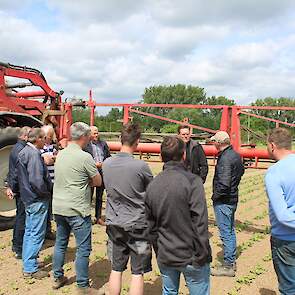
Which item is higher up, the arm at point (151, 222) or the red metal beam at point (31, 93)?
the red metal beam at point (31, 93)

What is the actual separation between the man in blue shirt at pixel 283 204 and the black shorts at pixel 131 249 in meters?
1.00

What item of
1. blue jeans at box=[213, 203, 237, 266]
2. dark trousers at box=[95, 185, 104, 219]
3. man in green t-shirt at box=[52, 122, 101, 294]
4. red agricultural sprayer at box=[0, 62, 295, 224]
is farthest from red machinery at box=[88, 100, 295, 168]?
man in green t-shirt at box=[52, 122, 101, 294]

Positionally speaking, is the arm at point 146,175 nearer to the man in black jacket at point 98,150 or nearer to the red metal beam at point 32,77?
the man in black jacket at point 98,150

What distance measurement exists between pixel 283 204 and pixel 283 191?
0.09m

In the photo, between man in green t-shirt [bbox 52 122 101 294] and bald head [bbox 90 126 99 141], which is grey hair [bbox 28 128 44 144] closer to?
man in green t-shirt [bbox 52 122 101 294]

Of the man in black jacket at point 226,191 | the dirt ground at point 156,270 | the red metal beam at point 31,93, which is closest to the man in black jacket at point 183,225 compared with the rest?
the dirt ground at point 156,270

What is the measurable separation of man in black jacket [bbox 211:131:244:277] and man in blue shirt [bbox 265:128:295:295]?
4.94 ft

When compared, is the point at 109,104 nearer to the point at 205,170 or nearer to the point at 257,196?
the point at 205,170

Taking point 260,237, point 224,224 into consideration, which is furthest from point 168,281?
point 260,237

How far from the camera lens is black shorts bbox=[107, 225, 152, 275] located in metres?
3.28

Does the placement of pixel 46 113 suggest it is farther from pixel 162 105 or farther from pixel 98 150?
pixel 162 105

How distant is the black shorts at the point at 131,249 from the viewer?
3.28 m

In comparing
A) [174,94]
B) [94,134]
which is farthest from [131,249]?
[174,94]

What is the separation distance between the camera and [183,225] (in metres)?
2.69
